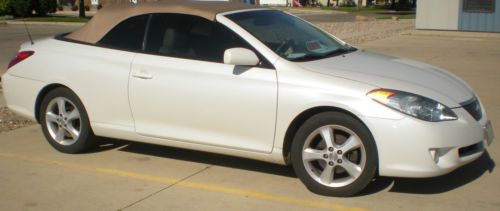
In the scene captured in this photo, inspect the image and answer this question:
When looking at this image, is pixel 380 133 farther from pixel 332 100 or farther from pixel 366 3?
pixel 366 3

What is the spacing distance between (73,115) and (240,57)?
2.04 m

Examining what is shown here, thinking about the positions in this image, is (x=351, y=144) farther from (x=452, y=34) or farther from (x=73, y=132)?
(x=452, y=34)

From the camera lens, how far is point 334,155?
194 inches

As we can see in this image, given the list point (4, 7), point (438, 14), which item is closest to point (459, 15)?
point (438, 14)

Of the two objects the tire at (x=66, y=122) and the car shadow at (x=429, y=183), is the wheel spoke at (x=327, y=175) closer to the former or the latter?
the car shadow at (x=429, y=183)

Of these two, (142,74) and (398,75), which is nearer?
(398,75)

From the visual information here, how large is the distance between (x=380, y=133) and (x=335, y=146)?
0.39 meters

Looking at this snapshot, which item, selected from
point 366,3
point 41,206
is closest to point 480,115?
point 41,206

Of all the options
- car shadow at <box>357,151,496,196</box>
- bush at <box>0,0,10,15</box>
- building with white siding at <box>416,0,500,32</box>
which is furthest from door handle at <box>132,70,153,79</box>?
bush at <box>0,0,10,15</box>

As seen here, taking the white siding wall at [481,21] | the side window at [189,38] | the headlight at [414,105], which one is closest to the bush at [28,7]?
the white siding wall at [481,21]

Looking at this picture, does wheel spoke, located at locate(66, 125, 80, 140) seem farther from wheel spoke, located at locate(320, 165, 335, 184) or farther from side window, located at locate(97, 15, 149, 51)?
wheel spoke, located at locate(320, 165, 335, 184)

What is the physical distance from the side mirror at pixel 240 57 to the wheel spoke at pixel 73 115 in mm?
1853

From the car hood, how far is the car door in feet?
1.64

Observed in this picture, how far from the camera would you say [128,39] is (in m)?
5.98
